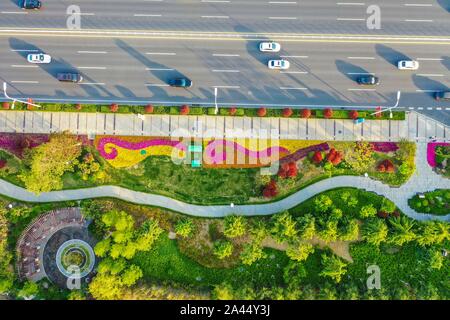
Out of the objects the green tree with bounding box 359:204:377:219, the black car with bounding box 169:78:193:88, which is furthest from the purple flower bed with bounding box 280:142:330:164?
the black car with bounding box 169:78:193:88

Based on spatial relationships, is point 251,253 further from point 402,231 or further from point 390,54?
point 390,54

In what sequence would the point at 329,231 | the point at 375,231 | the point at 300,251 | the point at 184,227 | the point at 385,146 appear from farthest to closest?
the point at 385,146 → the point at 184,227 → the point at 375,231 → the point at 329,231 → the point at 300,251

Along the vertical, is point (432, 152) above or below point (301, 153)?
above

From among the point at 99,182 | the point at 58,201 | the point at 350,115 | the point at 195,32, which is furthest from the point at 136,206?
the point at 350,115

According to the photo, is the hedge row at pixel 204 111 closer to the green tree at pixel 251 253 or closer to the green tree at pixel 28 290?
the green tree at pixel 251 253

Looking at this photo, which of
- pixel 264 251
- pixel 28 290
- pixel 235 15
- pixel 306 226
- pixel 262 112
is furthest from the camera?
pixel 235 15

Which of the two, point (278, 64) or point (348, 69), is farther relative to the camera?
point (348, 69)

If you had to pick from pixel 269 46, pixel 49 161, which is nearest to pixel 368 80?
pixel 269 46

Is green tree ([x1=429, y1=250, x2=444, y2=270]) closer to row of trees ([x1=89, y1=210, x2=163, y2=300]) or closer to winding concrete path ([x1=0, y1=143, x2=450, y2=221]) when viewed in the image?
winding concrete path ([x1=0, y1=143, x2=450, y2=221])
